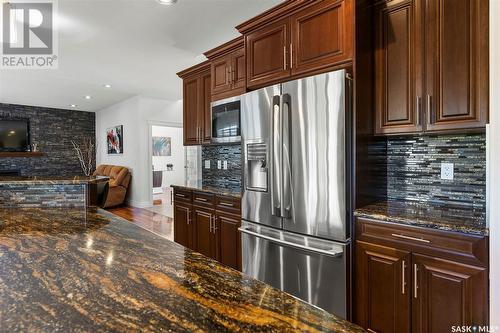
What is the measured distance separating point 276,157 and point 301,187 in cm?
31

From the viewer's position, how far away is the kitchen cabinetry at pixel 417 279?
4.52 feet

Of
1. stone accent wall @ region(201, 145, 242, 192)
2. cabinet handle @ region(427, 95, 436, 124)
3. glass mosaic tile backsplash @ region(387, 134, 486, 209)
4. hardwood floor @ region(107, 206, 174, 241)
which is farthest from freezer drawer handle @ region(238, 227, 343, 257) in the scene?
hardwood floor @ region(107, 206, 174, 241)

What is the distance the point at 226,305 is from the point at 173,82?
5.20 metres

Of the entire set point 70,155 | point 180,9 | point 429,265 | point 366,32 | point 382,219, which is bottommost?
point 429,265

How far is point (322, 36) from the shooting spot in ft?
6.38

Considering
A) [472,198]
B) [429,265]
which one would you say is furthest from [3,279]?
[472,198]

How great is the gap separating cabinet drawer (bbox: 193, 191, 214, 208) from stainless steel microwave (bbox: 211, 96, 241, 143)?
0.59 m

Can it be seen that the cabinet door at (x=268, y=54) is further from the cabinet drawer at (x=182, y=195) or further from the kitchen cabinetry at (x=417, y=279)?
the cabinet drawer at (x=182, y=195)

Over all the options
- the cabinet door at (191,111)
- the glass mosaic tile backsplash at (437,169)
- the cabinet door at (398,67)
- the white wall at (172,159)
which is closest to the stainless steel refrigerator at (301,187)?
the cabinet door at (398,67)

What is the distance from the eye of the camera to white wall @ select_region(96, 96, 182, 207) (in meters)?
6.53

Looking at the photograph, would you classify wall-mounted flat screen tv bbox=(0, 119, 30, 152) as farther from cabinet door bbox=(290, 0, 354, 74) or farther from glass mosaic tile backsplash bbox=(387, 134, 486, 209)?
glass mosaic tile backsplash bbox=(387, 134, 486, 209)

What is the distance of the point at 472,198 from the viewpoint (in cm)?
181

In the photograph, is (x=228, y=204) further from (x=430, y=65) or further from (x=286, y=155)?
A: (x=430, y=65)

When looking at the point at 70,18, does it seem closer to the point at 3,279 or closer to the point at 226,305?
the point at 3,279
